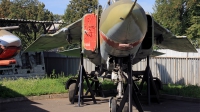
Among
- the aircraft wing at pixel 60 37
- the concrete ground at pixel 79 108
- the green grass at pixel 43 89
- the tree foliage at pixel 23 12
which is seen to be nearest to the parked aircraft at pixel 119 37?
the aircraft wing at pixel 60 37

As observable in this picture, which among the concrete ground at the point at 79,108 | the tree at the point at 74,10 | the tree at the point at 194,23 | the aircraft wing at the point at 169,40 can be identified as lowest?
the concrete ground at the point at 79,108

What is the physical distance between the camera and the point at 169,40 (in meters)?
10.7

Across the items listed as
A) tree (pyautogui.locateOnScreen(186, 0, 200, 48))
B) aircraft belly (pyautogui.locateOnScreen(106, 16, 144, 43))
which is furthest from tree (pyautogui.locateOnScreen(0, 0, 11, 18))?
Result: aircraft belly (pyautogui.locateOnScreen(106, 16, 144, 43))

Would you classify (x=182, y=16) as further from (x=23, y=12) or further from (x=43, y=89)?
(x=23, y=12)

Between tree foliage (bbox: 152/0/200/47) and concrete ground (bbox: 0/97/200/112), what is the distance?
54.1ft

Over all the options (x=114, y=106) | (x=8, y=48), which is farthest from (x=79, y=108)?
(x=8, y=48)

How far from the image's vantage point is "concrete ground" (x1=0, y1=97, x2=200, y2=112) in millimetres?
9422

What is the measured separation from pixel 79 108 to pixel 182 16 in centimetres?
2094

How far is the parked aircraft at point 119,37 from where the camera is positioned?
5532 mm

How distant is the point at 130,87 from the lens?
6836mm

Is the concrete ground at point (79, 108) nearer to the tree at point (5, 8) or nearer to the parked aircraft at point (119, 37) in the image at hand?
the parked aircraft at point (119, 37)

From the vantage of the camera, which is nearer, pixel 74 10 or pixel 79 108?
pixel 79 108

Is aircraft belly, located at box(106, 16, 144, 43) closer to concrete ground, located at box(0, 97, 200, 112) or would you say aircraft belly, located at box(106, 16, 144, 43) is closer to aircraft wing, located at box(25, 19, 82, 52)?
aircraft wing, located at box(25, 19, 82, 52)

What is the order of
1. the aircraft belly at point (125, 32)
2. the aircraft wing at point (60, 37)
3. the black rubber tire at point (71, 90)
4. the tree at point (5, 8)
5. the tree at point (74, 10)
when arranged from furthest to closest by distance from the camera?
the tree at point (5, 8)
the tree at point (74, 10)
the black rubber tire at point (71, 90)
the aircraft wing at point (60, 37)
the aircraft belly at point (125, 32)
